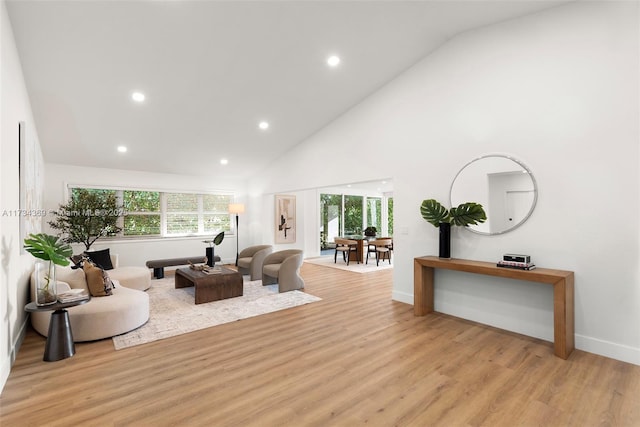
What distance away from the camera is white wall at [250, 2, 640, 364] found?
3.01 meters

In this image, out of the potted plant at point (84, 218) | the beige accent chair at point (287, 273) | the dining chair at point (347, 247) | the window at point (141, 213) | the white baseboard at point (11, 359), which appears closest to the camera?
the white baseboard at point (11, 359)

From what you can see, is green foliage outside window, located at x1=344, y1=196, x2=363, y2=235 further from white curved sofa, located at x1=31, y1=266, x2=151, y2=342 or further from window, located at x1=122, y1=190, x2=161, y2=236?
white curved sofa, located at x1=31, y1=266, x2=151, y2=342

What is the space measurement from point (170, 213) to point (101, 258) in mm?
2613

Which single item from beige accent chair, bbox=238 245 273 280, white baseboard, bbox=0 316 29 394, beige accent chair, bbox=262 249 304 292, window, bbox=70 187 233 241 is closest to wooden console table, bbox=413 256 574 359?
beige accent chair, bbox=262 249 304 292

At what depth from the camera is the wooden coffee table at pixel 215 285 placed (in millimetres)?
4730

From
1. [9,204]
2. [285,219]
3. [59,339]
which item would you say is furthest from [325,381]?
[285,219]

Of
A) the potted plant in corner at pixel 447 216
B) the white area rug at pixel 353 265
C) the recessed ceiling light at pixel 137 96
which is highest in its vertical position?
the recessed ceiling light at pixel 137 96

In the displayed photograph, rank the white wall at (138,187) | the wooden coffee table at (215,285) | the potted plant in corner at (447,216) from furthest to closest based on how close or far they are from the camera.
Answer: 1. the white wall at (138,187)
2. the wooden coffee table at (215,285)
3. the potted plant in corner at (447,216)

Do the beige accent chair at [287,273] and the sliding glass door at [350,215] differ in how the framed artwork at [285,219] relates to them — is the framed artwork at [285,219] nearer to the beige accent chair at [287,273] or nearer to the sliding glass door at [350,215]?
the sliding glass door at [350,215]

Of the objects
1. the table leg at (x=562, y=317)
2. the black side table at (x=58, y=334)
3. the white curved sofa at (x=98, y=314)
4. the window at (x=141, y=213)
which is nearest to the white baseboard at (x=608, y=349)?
the table leg at (x=562, y=317)

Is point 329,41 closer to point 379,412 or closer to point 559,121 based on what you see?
point 559,121

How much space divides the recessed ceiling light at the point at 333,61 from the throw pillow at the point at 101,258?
4.93 m

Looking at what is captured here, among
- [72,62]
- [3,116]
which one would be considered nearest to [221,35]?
[72,62]

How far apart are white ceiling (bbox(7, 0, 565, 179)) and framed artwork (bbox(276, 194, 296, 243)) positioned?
2.94 m
